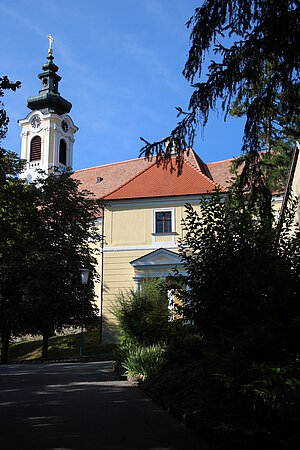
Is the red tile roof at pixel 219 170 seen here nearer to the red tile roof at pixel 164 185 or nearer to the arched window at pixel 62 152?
the red tile roof at pixel 164 185

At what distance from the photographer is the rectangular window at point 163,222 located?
1225 inches

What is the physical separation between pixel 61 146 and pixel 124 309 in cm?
4495

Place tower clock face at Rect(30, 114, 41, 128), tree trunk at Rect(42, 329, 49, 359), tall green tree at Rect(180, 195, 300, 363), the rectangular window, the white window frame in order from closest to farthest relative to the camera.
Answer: tall green tree at Rect(180, 195, 300, 363)
tree trunk at Rect(42, 329, 49, 359)
the white window frame
the rectangular window
tower clock face at Rect(30, 114, 41, 128)

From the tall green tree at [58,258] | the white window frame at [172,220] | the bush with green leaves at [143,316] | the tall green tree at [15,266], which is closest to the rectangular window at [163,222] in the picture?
the white window frame at [172,220]

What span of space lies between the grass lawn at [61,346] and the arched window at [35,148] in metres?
28.5

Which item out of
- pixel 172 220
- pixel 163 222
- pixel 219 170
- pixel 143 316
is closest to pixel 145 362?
pixel 143 316

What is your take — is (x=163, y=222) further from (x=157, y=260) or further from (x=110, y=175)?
(x=110, y=175)

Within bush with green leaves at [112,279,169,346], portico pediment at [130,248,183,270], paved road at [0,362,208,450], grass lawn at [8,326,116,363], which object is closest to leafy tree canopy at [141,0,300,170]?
paved road at [0,362,208,450]

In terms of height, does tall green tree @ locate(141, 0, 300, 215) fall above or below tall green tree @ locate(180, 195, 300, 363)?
above

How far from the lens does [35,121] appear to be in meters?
57.8

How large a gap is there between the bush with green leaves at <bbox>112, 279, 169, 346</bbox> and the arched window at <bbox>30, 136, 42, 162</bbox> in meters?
43.7

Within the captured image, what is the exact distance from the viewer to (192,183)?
31.4 meters

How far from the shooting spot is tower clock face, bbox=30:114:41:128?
57.5 metres

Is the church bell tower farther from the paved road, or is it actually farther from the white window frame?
the paved road
